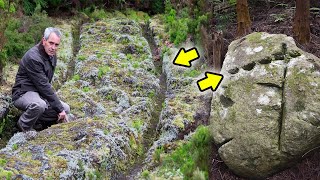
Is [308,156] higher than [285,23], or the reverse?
[285,23]

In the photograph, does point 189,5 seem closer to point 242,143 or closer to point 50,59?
point 50,59

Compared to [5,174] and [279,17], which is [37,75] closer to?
[5,174]

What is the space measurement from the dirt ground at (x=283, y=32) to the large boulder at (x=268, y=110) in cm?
16

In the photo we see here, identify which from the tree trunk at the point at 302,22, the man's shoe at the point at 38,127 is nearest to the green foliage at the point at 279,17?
the tree trunk at the point at 302,22

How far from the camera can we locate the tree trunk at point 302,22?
330 inches

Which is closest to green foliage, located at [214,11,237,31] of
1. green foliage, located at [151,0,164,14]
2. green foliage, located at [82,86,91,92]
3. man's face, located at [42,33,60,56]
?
green foliage, located at [82,86,91,92]

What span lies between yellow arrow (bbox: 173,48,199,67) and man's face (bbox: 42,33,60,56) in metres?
4.42

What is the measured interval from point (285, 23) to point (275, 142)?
17.2ft

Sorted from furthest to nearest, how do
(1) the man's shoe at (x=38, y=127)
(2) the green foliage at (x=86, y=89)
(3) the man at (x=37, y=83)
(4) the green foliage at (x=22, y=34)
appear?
1. (4) the green foliage at (x=22, y=34)
2. (2) the green foliage at (x=86, y=89)
3. (1) the man's shoe at (x=38, y=127)
4. (3) the man at (x=37, y=83)

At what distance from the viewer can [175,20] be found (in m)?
15.0

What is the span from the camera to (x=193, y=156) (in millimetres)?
6805

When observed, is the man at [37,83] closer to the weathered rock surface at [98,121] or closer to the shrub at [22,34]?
the weathered rock surface at [98,121]

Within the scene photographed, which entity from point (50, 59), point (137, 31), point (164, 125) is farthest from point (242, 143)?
point (137, 31)

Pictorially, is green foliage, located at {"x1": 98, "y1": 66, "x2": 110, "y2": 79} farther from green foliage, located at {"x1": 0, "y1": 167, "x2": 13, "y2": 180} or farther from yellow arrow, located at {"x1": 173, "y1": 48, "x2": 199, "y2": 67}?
green foliage, located at {"x1": 0, "y1": 167, "x2": 13, "y2": 180}
